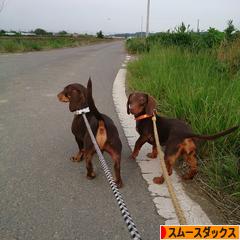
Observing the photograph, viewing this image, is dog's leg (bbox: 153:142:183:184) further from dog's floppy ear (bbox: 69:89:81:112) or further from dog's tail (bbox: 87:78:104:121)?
dog's floppy ear (bbox: 69:89:81:112)

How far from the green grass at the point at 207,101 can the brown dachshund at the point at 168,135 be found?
14.2 inches

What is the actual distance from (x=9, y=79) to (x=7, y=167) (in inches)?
271

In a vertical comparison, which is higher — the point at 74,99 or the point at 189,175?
the point at 74,99

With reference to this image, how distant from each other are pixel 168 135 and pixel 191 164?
39cm

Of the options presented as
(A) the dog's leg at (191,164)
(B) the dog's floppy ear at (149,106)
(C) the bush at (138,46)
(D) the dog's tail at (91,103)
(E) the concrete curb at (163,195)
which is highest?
(D) the dog's tail at (91,103)

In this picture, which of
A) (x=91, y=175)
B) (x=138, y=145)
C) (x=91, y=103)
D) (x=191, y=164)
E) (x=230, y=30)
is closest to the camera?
(x=91, y=103)

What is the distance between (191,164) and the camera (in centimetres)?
327

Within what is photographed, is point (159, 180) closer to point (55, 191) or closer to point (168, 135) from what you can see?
point (168, 135)

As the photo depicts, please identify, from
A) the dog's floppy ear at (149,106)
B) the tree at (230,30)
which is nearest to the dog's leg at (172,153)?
the dog's floppy ear at (149,106)

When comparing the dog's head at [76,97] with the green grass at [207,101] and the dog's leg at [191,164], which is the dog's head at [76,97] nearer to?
the dog's leg at [191,164]

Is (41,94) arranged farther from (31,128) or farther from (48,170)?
(48,170)

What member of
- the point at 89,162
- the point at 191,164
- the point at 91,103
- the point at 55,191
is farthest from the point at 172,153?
the point at 55,191

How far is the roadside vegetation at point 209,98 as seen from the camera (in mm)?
3211

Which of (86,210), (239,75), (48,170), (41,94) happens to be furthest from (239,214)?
(41,94)
